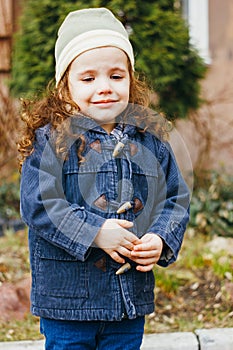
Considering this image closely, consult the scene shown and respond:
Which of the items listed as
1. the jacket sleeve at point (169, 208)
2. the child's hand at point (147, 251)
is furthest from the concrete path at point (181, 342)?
the child's hand at point (147, 251)

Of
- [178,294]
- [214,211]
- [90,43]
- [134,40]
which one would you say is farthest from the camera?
[214,211]

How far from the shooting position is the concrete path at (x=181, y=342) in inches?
120

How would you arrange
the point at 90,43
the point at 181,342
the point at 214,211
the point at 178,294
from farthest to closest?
the point at 214,211 < the point at 178,294 < the point at 181,342 < the point at 90,43

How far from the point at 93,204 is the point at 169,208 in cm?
30

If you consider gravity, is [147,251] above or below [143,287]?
above

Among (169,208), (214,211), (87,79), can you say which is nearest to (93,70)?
(87,79)

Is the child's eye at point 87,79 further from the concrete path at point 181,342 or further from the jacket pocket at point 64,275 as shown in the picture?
the concrete path at point 181,342

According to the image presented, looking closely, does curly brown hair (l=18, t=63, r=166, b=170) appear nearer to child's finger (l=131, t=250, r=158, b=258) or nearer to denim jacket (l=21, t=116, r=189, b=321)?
denim jacket (l=21, t=116, r=189, b=321)

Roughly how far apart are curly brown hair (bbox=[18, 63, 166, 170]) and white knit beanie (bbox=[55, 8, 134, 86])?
0.07 meters

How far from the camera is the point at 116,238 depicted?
2.13m

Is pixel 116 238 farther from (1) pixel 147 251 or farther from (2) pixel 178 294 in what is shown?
(2) pixel 178 294

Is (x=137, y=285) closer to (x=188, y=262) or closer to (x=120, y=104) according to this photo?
(x=120, y=104)

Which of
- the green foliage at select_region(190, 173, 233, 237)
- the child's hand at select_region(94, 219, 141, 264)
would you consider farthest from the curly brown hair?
the green foliage at select_region(190, 173, 233, 237)

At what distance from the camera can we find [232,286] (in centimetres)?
377
